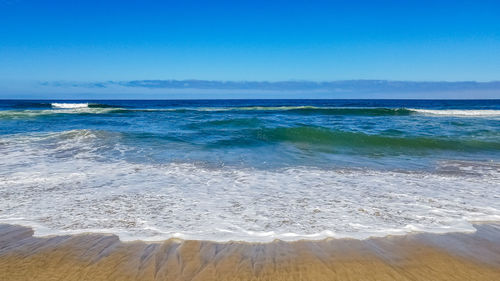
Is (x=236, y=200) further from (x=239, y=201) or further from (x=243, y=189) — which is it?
(x=243, y=189)

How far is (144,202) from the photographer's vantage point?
4.94 metres

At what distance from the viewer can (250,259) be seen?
3191 millimetres

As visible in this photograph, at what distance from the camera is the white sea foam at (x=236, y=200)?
3.98 meters

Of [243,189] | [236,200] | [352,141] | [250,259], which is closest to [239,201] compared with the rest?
[236,200]

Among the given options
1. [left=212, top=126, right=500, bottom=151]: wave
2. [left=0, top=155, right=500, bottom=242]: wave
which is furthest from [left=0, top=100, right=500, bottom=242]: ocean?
[left=212, top=126, right=500, bottom=151]: wave

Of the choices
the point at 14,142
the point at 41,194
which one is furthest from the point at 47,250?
the point at 14,142

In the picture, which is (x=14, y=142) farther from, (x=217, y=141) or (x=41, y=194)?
(x=41, y=194)

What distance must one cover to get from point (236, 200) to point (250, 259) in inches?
76.5

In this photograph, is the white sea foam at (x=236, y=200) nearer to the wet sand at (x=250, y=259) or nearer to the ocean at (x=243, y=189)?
the ocean at (x=243, y=189)

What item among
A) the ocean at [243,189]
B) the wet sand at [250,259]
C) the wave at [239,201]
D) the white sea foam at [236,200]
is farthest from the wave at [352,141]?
the wet sand at [250,259]

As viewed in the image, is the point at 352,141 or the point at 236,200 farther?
the point at 352,141

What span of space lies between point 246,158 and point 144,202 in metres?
4.17

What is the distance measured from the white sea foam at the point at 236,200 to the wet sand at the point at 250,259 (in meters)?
0.24

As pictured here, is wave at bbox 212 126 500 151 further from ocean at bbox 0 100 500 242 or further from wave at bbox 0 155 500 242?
wave at bbox 0 155 500 242
